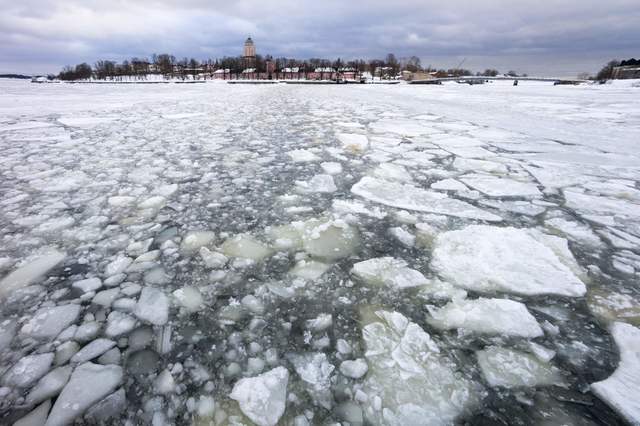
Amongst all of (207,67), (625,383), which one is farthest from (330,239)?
(207,67)

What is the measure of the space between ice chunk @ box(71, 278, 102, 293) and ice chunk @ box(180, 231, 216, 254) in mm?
385

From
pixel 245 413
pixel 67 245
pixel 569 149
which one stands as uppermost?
pixel 569 149

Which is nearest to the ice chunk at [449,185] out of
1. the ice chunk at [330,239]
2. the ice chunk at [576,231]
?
the ice chunk at [576,231]

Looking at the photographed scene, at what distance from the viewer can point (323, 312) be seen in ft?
3.93

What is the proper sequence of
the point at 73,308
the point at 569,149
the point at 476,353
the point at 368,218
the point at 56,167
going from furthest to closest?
the point at 569,149, the point at 56,167, the point at 368,218, the point at 73,308, the point at 476,353

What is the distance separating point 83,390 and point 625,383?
1.66 metres

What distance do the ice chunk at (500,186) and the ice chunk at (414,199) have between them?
0.40 m

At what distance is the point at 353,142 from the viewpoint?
13.4ft

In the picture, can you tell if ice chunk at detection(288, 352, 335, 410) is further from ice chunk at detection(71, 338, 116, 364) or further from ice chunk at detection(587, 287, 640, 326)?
Answer: ice chunk at detection(587, 287, 640, 326)

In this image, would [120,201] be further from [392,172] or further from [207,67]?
[207,67]

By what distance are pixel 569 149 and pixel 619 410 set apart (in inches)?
152

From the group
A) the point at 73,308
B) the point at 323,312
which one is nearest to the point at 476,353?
the point at 323,312

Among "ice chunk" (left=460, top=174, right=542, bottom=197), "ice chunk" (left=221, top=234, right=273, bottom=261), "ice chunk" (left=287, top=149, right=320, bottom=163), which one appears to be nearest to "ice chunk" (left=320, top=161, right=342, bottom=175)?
"ice chunk" (left=287, top=149, right=320, bottom=163)

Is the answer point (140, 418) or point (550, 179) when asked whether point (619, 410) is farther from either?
point (550, 179)
